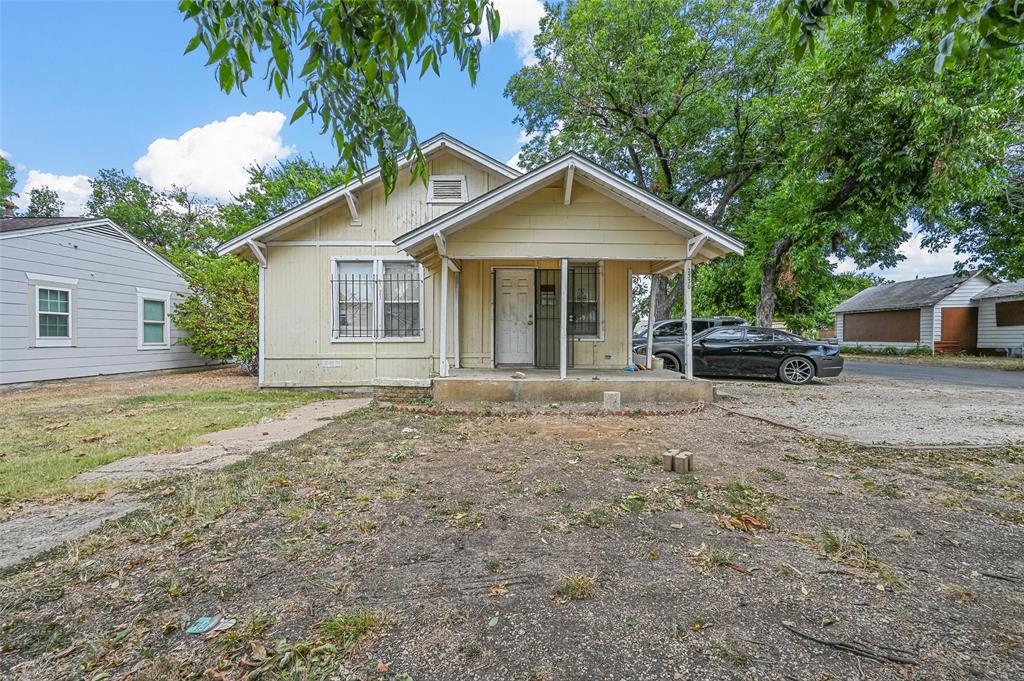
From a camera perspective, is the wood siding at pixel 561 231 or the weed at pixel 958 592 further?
the wood siding at pixel 561 231

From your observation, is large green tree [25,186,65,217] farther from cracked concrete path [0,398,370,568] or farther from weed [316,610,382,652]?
weed [316,610,382,652]

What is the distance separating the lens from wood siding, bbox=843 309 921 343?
24125 mm

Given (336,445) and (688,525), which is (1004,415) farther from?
(336,445)

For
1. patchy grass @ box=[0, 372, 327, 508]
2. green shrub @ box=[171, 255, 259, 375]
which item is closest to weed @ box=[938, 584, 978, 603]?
patchy grass @ box=[0, 372, 327, 508]

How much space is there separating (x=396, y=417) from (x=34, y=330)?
9.82 metres

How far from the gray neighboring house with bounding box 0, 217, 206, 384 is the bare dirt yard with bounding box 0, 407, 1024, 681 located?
10116mm

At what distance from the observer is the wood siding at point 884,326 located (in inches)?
950

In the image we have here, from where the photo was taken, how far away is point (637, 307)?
3550 cm

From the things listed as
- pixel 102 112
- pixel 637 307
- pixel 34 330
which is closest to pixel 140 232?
pixel 102 112

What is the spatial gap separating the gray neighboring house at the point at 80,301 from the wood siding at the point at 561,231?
9953mm

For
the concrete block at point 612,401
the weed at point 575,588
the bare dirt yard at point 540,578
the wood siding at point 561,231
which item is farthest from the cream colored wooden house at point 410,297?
the weed at point 575,588

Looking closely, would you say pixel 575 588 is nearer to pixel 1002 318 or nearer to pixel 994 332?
pixel 1002 318

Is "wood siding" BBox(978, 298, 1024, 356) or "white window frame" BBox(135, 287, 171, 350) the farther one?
"wood siding" BBox(978, 298, 1024, 356)

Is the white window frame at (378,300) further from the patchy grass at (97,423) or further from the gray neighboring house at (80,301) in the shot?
the gray neighboring house at (80,301)
